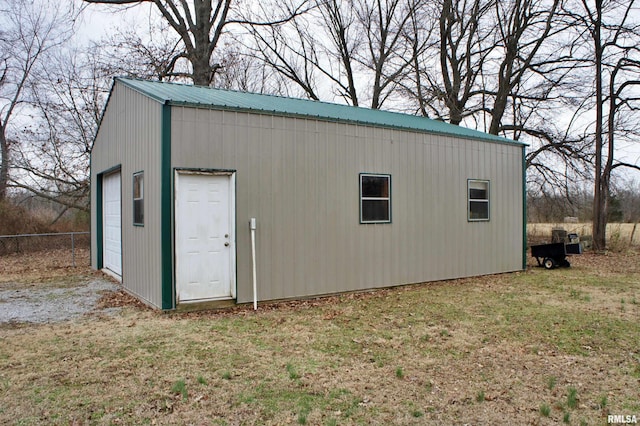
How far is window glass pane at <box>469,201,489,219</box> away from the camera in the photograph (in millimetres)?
10278

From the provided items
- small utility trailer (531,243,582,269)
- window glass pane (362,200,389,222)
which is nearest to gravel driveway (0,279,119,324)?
window glass pane (362,200,389,222)

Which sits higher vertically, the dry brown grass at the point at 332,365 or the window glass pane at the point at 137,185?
the window glass pane at the point at 137,185

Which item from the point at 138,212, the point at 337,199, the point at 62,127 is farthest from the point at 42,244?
the point at 337,199

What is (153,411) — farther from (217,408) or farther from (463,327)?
(463,327)

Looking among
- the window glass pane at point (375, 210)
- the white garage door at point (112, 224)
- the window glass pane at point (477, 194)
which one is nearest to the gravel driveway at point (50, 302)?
the white garage door at point (112, 224)

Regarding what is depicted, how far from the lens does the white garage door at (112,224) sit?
973 cm

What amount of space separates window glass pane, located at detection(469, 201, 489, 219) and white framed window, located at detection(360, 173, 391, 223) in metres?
2.58

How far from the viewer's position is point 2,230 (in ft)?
47.6

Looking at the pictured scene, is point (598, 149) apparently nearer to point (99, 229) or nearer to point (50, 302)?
point (99, 229)

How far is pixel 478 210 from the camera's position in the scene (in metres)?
10.4

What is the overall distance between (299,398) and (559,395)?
2136mm

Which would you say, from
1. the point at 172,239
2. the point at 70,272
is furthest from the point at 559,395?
the point at 70,272

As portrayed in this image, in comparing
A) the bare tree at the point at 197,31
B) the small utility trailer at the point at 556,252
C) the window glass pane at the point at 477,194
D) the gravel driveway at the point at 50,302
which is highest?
the bare tree at the point at 197,31

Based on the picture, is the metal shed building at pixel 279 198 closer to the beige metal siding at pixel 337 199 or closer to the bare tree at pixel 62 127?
the beige metal siding at pixel 337 199
